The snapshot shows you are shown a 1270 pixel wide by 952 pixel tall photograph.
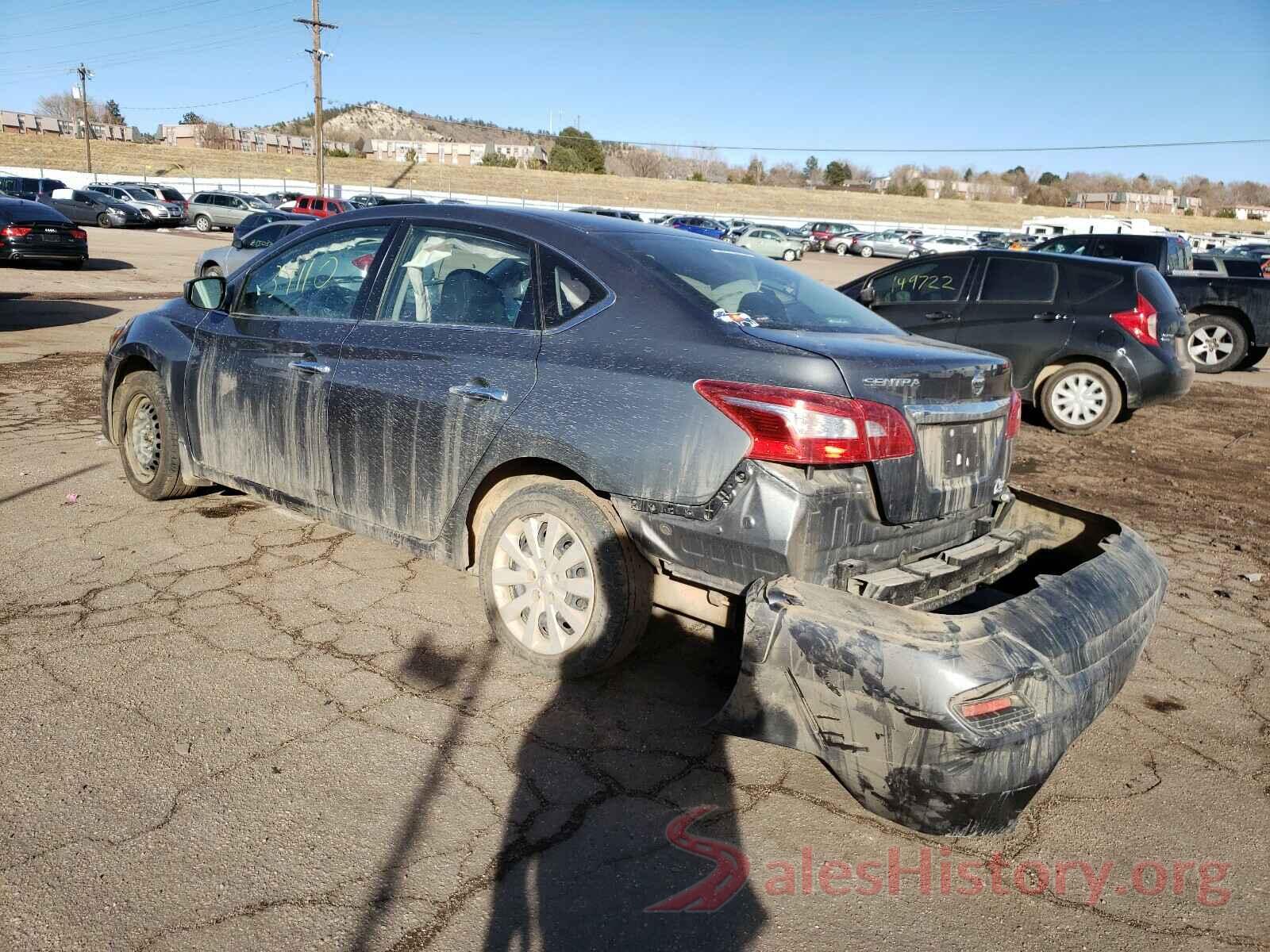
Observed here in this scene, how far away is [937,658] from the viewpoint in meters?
2.52

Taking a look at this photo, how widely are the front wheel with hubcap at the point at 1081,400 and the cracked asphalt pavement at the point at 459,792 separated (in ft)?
14.1

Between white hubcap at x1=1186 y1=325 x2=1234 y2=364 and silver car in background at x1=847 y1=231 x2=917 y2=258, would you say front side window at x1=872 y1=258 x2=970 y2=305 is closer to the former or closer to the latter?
white hubcap at x1=1186 y1=325 x2=1234 y2=364

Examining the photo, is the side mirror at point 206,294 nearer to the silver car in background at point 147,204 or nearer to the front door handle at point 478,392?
the front door handle at point 478,392

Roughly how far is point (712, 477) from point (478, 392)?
3.54 feet

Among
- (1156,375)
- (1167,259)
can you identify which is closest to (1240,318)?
(1167,259)

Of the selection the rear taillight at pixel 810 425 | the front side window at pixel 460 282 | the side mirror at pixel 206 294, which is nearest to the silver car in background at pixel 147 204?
the side mirror at pixel 206 294

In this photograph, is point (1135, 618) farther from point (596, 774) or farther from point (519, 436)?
point (519, 436)

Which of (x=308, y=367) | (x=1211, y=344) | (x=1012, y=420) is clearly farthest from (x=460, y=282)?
(x=1211, y=344)

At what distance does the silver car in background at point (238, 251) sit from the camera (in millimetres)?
16391

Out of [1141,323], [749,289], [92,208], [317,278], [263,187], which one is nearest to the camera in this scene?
[749,289]

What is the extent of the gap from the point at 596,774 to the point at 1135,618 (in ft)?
5.91

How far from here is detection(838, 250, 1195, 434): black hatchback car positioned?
858cm

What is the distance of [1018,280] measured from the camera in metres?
9.02

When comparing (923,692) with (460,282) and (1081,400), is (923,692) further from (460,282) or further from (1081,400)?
(1081,400)
